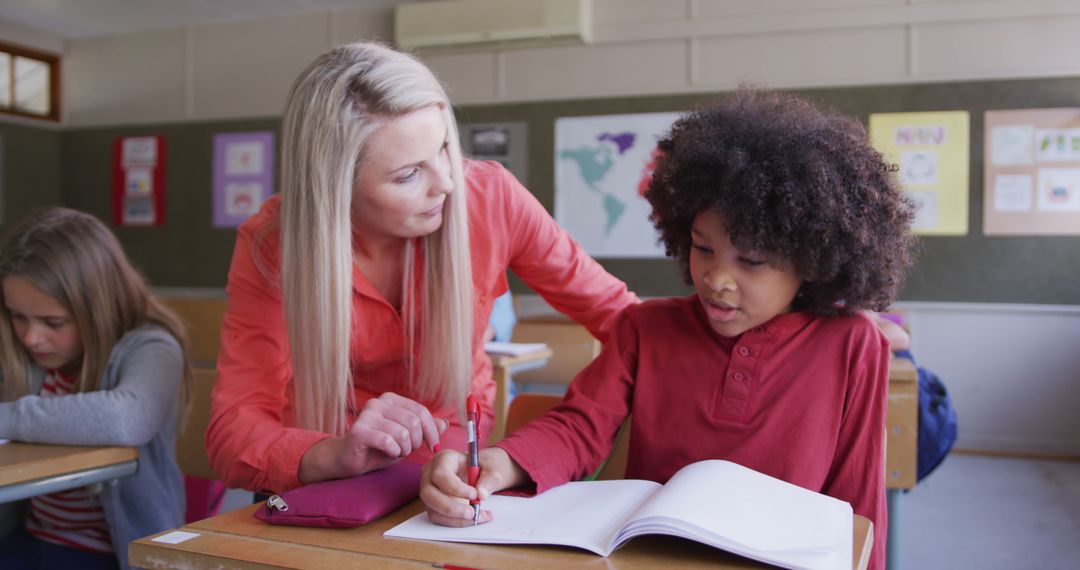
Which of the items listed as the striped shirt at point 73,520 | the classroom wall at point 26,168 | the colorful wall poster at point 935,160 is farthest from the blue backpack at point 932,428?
the classroom wall at point 26,168

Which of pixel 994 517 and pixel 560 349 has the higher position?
pixel 560 349

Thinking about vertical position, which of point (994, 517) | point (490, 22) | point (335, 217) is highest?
point (490, 22)

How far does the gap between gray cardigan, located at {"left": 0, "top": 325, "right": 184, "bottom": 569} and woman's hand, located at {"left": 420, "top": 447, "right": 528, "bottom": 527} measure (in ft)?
2.45

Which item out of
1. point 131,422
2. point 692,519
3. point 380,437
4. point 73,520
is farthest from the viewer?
point 73,520

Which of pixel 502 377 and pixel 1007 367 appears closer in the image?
pixel 502 377

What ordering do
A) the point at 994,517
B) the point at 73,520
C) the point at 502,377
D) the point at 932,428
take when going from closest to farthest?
the point at 73,520, the point at 932,428, the point at 502,377, the point at 994,517

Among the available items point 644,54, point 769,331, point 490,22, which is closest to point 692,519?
point 769,331

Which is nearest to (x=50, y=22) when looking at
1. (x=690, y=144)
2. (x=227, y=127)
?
(x=227, y=127)

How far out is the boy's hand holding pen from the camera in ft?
2.67

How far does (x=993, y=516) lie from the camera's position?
3227 millimetres

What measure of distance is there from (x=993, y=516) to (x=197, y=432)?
9.55 feet

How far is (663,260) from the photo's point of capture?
4762 mm

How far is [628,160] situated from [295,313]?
12.6 feet

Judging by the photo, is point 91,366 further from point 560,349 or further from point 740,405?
point 560,349
